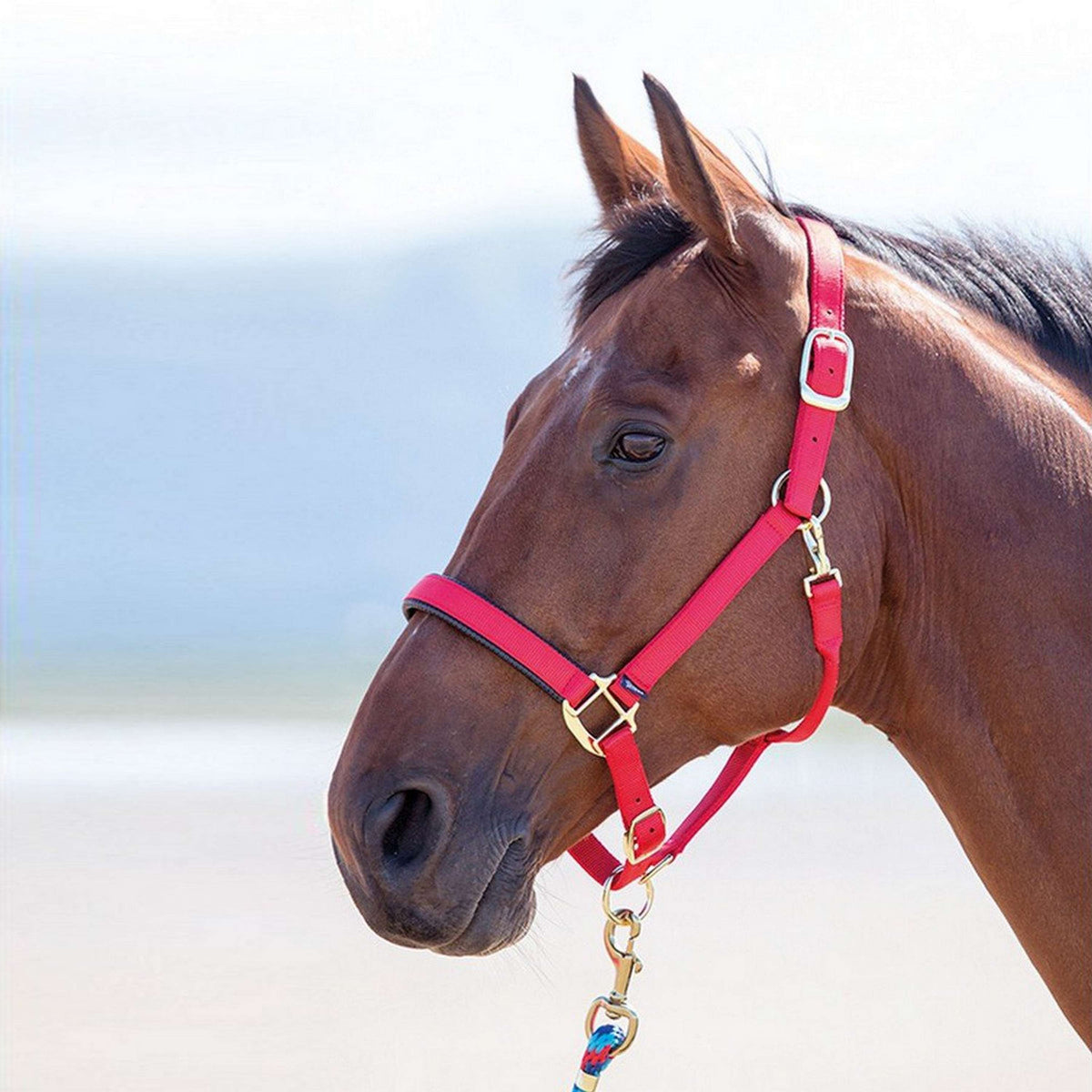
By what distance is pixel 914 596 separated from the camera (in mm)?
2463

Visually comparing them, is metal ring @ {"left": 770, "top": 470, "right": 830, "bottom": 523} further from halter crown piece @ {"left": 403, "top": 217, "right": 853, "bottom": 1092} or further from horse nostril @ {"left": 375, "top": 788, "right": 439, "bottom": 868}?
horse nostril @ {"left": 375, "top": 788, "right": 439, "bottom": 868}

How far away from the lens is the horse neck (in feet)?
7.72

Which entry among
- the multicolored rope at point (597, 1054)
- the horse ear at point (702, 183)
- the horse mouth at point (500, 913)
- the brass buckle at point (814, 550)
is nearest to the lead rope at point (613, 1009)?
the multicolored rope at point (597, 1054)

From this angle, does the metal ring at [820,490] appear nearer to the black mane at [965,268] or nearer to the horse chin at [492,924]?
the black mane at [965,268]

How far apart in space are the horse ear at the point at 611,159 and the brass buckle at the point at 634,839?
1357 millimetres

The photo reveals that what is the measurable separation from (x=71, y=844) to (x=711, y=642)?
9.78m

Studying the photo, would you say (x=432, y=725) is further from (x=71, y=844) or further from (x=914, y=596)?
(x=71, y=844)

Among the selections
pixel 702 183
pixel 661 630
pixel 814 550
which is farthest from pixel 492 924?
pixel 702 183

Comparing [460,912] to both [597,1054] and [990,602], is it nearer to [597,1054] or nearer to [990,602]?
[597,1054]

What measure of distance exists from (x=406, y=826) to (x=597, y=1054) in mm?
574

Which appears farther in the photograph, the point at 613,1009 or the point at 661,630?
the point at 613,1009

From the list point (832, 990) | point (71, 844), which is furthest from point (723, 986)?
point (71, 844)

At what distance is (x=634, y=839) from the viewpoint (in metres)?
2.37

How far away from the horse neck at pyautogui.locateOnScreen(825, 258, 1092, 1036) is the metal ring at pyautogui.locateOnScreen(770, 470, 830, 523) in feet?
0.46
